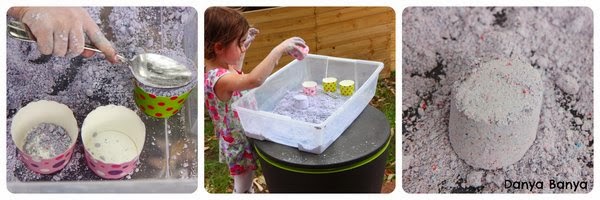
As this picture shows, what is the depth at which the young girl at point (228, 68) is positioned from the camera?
1.82 meters

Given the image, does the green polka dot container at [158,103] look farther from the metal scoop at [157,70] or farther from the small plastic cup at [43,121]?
the small plastic cup at [43,121]

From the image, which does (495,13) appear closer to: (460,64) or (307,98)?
(460,64)

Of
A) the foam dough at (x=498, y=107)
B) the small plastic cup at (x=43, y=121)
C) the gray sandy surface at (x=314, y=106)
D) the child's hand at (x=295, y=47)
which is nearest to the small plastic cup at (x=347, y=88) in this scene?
the gray sandy surface at (x=314, y=106)

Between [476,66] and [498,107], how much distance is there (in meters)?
0.10

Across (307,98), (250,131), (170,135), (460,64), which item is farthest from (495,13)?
(170,135)

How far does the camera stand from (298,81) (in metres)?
1.92

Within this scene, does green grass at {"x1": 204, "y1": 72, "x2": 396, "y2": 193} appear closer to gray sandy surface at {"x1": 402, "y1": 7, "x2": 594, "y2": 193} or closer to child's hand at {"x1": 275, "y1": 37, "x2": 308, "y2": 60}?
gray sandy surface at {"x1": 402, "y1": 7, "x2": 594, "y2": 193}

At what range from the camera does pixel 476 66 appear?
6.10ft

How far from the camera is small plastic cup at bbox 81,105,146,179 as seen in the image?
6.19 ft

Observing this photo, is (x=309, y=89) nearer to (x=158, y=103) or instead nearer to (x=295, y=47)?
(x=295, y=47)

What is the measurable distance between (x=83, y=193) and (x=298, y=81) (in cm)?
53

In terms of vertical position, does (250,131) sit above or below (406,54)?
below

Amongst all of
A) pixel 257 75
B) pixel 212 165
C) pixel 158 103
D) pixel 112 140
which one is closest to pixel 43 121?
pixel 112 140

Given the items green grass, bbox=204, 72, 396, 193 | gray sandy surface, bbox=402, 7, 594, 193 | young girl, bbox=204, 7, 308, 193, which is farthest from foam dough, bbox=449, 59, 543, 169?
young girl, bbox=204, 7, 308, 193
